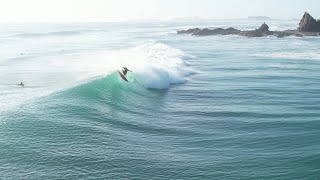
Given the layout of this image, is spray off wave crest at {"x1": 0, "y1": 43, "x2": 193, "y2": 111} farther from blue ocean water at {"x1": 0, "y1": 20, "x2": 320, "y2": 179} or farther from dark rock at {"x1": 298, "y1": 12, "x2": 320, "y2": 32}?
dark rock at {"x1": 298, "y1": 12, "x2": 320, "y2": 32}

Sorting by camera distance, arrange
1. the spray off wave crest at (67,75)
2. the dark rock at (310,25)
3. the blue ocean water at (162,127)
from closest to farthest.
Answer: the blue ocean water at (162,127) → the spray off wave crest at (67,75) → the dark rock at (310,25)

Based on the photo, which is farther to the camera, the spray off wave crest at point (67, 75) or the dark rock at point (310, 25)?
the dark rock at point (310, 25)

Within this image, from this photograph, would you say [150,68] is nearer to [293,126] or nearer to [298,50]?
[293,126]

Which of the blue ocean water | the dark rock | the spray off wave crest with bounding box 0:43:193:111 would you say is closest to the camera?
the blue ocean water

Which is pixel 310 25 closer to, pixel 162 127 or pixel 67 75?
pixel 67 75

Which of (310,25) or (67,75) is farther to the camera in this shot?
(310,25)

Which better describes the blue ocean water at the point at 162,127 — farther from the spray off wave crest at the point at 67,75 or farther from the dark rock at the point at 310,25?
the dark rock at the point at 310,25

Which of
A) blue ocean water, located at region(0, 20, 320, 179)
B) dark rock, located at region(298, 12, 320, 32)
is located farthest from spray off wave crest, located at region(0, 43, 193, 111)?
dark rock, located at region(298, 12, 320, 32)

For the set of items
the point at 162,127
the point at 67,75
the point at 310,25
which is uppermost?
the point at 310,25

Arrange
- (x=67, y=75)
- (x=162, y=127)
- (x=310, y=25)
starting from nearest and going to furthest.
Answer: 1. (x=162, y=127)
2. (x=67, y=75)
3. (x=310, y=25)

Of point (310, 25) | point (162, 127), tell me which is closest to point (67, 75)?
point (162, 127)

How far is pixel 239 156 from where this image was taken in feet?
43.9

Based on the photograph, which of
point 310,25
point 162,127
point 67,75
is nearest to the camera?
point 162,127

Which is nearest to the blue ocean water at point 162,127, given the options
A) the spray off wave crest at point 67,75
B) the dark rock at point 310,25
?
the spray off wave crest at point 67,75
